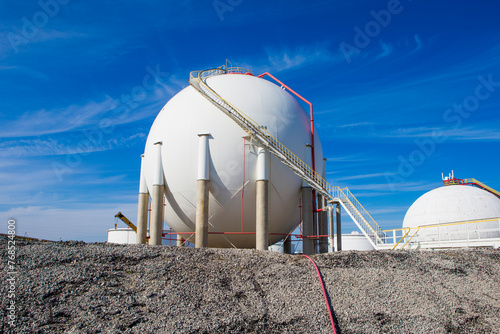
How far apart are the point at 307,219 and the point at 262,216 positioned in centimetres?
333

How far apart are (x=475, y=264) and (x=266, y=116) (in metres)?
11.0

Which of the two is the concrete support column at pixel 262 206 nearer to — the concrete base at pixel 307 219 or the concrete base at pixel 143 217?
the concrete base at pixel 307 219

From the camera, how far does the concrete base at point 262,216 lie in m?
17.4

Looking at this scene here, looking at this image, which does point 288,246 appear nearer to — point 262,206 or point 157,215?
point 262,206

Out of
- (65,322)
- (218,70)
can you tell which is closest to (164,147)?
(218,70)

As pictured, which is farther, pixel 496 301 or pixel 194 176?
pixel 194 176

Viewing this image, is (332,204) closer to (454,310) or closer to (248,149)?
(248,149)

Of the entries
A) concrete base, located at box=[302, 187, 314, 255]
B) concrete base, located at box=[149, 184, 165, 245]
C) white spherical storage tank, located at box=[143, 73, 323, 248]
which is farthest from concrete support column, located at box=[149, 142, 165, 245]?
concrete base, located at box=[302, 187, 314, 255]

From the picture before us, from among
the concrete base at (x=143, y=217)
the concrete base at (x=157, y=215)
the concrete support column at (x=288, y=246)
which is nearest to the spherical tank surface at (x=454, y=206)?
the concrete support column at (x=288, y=246)

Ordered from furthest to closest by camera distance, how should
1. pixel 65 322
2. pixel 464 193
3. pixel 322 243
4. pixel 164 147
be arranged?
1. pixel 464 193
2. pixel 322 243
3. pixel 164 147
4. pixel 65 322

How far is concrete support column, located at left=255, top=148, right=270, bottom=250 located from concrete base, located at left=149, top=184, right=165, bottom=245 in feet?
16.6

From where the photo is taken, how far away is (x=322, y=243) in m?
21.1

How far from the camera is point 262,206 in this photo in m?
17.6

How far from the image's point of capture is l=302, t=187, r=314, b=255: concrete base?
19641 millimetres
